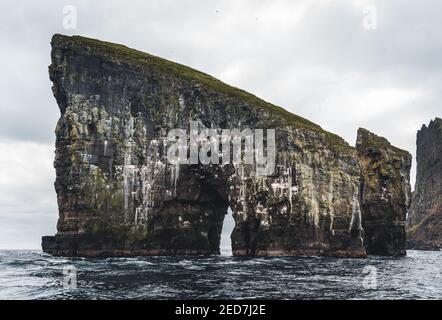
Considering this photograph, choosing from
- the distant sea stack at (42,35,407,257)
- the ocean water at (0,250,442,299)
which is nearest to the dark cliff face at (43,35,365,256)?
the distant sea stack at (42,35,407,257)

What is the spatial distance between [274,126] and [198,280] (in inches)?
1882

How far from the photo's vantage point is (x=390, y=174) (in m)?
95.5

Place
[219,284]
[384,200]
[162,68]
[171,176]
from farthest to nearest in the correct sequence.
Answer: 1. [384,200]
2. [162,68]
3. [171,176]
4. [219,284]

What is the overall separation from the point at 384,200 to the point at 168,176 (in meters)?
40.5

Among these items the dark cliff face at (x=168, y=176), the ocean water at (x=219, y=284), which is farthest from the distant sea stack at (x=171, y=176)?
the ocean water at (x=219, y=284)

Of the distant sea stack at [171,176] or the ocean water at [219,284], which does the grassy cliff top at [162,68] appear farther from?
the ocean water at [219,284]

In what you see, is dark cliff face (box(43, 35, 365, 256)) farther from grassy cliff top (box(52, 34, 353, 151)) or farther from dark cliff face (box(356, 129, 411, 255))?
dark cliff face (box(356, 129, 411, 255))

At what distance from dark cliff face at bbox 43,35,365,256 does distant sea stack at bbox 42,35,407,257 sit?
0.57 ft

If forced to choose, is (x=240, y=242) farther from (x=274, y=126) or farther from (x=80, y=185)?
(x=80, y=185)

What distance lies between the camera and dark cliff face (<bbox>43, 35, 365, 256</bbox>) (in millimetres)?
80875

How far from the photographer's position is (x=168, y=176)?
8706 centimetres

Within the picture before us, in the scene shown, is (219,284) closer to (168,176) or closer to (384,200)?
(168,176)

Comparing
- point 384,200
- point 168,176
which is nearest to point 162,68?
point 168,176
